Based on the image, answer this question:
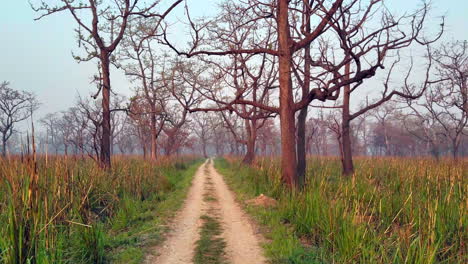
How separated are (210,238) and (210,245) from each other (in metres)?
0.48

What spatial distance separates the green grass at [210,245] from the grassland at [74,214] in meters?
0.92

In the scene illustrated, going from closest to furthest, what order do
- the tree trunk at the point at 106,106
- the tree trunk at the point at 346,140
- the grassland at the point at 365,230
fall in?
the grassland at the point at 365,230
the tree trunk at the point at 106,106
the tree trunk at the point at 346,140

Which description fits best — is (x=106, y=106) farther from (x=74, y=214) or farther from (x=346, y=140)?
(x=346, y=140)

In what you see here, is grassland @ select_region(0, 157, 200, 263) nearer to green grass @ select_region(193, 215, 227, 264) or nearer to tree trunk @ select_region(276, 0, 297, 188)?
green grass @ select_region(193, 215, 227, 264)

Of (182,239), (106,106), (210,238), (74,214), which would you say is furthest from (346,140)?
(74,214)

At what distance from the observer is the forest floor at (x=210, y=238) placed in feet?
16.4

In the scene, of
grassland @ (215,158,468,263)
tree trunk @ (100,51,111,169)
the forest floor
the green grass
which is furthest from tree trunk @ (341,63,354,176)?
tree trunk @ (100,51,111,169)

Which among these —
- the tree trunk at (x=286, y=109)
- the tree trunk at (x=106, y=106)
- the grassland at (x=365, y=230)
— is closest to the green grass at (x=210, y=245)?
the grassland at (x=365, y=230)

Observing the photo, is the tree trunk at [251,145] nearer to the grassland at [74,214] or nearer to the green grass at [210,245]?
the grassland at [74,214]

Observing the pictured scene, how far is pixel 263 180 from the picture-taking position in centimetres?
1154

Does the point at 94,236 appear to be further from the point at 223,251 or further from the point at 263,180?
the point at 263,180

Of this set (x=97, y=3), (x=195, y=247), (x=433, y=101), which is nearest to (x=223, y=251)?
(x=195, y=247)

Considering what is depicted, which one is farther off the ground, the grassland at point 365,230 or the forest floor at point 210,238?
the grassland at point 365,230

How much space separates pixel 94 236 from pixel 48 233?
0.65 metres
